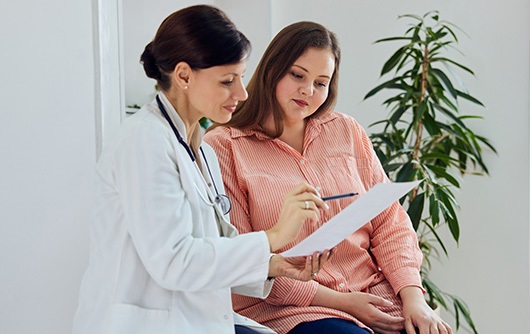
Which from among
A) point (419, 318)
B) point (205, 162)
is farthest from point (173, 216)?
point (419, 318)

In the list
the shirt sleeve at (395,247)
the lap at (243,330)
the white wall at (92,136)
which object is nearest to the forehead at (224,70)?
the lap at (243,330)

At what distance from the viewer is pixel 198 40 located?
1400mm

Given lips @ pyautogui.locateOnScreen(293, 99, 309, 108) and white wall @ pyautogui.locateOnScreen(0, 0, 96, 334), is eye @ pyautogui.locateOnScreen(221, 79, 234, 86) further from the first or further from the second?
white wall @ pyautogui.locateOnScreen(0, 0, 96, 334)

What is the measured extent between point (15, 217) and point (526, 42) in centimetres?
203

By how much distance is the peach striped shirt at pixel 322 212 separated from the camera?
1769mm

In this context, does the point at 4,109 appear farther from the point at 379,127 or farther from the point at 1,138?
the point at 379,127

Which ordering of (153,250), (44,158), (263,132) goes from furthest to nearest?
1. (44,158)
2. (263,132)
3. (153,250)

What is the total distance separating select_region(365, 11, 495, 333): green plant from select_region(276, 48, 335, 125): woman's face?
778 millimetres

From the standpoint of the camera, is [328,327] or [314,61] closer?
[328,327]

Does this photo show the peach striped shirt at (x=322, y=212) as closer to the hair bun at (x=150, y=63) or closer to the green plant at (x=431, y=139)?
the hair bun at (x=150, y=63)

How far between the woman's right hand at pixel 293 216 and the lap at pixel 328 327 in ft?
1.17

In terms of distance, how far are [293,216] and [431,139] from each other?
5.85ft

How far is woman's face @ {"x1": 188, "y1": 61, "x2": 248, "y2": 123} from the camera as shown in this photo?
4.74 feet

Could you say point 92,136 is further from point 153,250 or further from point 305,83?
point 153,250
